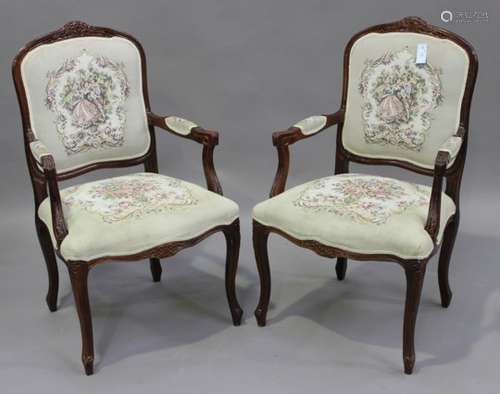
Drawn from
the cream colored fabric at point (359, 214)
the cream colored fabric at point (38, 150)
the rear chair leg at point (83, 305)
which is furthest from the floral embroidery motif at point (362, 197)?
the cream colored fabric at point (38, 150)

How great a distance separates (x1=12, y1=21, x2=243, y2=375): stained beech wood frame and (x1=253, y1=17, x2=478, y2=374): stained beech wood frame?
11 centimetres

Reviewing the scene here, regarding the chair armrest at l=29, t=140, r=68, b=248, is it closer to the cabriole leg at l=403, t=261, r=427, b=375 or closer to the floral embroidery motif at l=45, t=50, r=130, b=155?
the floral embroidery motif at l=45, t=50, r=130, b=155

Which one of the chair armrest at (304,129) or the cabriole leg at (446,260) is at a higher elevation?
the chair armrest at (304,129)

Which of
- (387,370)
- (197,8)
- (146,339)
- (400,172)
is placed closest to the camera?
(387,370)

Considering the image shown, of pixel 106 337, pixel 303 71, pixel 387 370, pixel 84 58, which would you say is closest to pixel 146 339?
pixel 106 337

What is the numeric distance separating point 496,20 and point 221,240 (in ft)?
5.22

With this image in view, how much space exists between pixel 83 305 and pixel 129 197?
1.28 ft

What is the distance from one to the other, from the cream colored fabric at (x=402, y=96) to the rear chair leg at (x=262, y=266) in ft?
1.76

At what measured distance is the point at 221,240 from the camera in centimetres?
329

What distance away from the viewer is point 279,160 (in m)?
2.52

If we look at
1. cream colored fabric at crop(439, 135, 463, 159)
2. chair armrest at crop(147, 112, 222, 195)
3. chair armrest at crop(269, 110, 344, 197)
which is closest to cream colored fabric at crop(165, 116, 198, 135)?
chair armrest at crop(147, 112, 222, 195)

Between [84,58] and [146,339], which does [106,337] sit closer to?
[146,339]

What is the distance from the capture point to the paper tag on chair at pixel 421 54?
249 centimetres

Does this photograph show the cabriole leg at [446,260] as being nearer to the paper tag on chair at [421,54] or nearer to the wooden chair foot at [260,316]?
the paper tag on chair at [421,54]
